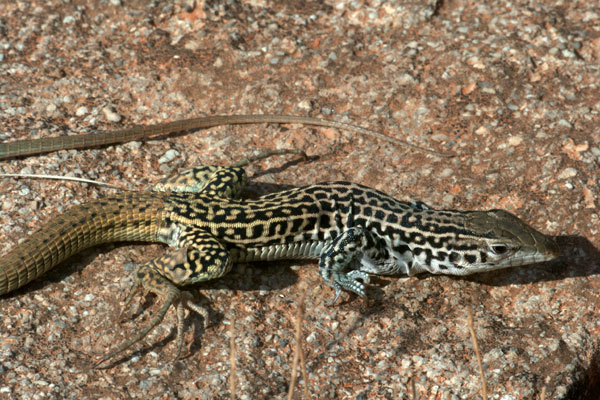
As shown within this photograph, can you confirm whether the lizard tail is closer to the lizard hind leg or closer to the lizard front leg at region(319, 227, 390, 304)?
the lizard hind leg

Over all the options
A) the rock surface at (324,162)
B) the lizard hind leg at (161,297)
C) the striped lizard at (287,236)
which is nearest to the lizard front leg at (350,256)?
the striped lizard at (287,236)

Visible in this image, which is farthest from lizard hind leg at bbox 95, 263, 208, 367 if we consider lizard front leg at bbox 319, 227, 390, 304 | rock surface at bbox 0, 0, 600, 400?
lizard front leg at bbox 319, 227, 390, 304

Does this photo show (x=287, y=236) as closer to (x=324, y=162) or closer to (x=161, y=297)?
(x=161, y=297)

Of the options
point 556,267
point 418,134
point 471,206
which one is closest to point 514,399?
point 556,267

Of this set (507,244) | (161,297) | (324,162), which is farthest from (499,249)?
(161,297)

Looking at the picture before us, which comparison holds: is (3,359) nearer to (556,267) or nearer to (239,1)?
(556,267)

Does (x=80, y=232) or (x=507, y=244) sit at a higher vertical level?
(x=507, y=244)

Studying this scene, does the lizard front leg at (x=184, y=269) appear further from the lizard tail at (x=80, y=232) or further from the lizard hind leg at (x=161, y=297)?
the lizard tail at (x=80, y=232)
